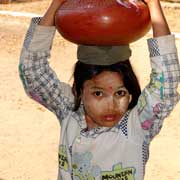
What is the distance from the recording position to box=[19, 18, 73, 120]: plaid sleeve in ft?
8.72

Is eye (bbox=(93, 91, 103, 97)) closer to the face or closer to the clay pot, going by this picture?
the face

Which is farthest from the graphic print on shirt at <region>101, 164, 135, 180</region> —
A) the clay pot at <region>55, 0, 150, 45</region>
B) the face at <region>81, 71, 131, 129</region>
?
the clay pot at <region>55, 0, 150, 45</region>

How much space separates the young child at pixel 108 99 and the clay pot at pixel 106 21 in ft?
0.21

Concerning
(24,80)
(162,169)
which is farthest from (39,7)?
(24,80)

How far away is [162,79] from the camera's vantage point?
241 centimetres

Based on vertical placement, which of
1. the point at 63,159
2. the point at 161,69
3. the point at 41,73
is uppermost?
the point at 161,69

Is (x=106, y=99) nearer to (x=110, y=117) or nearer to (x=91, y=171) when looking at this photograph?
(x=110, y=117)

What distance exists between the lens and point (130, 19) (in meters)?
2.38

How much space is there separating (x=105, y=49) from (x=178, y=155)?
114 inches

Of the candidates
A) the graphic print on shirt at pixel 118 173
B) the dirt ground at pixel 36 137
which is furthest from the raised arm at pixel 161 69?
the dirt ground at pixel 36 137

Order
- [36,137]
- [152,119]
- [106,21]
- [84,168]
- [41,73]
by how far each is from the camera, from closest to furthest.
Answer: [106,21]
[152,119]
[84,168]
[41,73]
[36,137]

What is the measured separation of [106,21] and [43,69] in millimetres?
475

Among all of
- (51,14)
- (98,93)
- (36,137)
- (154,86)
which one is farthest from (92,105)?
(36,137)

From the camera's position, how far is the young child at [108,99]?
2.42 m
